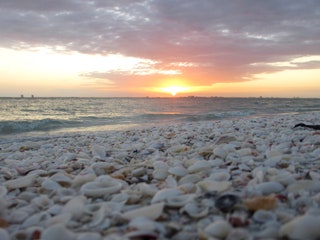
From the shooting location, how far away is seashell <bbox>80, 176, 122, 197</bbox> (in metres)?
2.13

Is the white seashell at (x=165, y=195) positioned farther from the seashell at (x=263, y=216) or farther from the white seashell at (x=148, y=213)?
the seashell at (x=263, y=216)

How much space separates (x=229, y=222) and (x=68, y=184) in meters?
1.44

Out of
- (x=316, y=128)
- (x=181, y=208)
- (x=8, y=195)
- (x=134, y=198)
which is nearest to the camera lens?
(x=181, y=208)

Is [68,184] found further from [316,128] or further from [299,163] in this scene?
[316,128]

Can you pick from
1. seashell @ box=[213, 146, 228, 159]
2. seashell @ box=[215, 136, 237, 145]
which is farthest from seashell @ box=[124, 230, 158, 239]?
seashell @ box=[215, 136, 237, 145]

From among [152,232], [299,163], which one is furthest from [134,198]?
[299,163]

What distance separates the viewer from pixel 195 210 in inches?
67.2

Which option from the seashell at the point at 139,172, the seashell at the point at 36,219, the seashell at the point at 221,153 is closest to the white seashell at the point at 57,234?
the seashell at the point at 36,219

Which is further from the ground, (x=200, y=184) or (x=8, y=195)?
(x=200, y=184)

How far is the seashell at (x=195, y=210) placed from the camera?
1.66m

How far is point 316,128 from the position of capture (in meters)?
5.39

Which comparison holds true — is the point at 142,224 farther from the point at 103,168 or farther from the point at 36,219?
the point at 103,168

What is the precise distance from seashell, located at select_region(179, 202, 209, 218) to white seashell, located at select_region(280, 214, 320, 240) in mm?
457

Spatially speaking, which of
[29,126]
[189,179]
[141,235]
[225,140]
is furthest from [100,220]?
[29,126]
